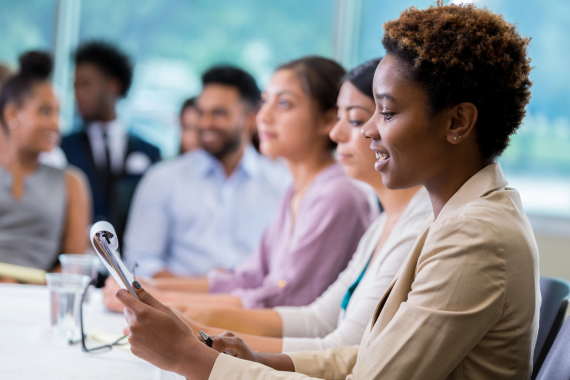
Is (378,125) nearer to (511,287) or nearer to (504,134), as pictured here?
(504,134)

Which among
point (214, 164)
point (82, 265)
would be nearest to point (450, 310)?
point (82, 265)

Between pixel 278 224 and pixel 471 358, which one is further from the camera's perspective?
pixel 278 224

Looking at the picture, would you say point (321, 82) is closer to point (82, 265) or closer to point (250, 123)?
point (82, 265)

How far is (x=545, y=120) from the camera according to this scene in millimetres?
4012

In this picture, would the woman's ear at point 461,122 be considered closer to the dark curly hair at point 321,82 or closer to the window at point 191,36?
the dark curly hair at point 321,82

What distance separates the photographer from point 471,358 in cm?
82

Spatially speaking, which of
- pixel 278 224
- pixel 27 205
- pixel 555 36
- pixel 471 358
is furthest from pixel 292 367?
pixel 555 36

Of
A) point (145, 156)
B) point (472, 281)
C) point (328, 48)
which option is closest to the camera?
point (472, 281)

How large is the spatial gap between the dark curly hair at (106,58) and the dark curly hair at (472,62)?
374 cm

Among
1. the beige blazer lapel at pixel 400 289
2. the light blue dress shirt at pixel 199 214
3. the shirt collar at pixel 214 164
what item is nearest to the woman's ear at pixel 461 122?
the beige blazer lapel at pixel 400 289

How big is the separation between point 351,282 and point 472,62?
0.83 m

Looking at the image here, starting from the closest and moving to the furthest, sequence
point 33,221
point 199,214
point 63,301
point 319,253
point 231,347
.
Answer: point 231,347, point 63,301, point 319,253, point 33,221, point 199,214

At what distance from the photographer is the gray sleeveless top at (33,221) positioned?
2.75m

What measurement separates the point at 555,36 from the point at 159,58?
294 centimetres
